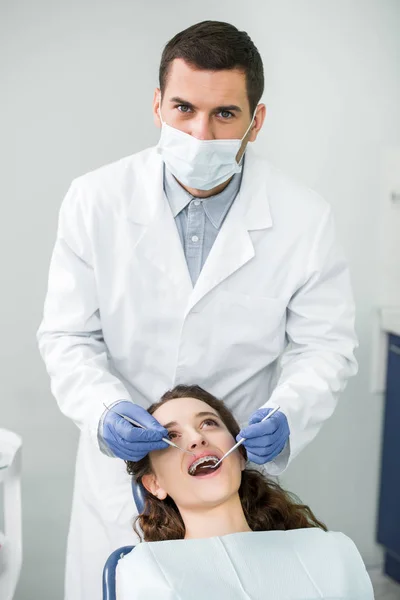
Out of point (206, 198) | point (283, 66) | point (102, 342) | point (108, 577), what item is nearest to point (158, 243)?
point (206, 198)

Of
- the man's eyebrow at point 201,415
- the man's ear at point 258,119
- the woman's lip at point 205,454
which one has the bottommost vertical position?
the woman's lip at point 205,454

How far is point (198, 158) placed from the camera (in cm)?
181

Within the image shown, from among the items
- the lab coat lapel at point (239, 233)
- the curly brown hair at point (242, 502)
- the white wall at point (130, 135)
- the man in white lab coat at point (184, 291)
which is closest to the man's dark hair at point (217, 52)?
the man in white lab coat at point (184, 291)

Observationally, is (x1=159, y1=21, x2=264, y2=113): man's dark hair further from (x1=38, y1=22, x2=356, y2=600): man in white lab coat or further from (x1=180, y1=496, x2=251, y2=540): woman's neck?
(x1=180, y1=496, x2=251, y2=540): woman's neck

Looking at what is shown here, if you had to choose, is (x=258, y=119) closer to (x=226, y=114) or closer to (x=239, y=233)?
(x=226, y=114)

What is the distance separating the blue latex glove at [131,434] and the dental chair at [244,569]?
0.60 ft

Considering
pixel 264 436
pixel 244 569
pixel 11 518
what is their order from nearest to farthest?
pixel 244 569 → pixel 264 436 → pixel 11 518

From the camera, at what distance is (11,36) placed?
2.48 meters

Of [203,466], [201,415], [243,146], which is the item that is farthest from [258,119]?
[203,466]

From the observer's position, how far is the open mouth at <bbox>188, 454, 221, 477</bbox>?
1726 millimetres

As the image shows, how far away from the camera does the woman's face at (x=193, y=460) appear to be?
1.70 m

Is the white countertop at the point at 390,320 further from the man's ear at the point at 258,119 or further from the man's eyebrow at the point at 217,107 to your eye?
the man's eyebrow at the point at 217,107

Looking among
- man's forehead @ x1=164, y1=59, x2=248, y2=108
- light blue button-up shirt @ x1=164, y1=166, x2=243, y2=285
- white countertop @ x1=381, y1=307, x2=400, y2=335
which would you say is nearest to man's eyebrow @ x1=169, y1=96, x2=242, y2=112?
man's forehead @ x1=164, y1=59, x2=248, y2=108

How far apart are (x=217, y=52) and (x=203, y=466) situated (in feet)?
2.83
